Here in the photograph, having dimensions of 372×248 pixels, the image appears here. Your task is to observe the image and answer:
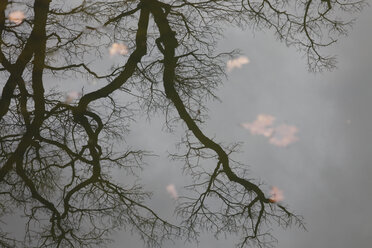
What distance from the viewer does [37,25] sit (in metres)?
7.67

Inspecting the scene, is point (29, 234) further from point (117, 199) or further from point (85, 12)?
point (85, 12)

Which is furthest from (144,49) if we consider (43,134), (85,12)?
(43,134)

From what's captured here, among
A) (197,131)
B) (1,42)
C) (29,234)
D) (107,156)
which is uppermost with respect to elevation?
(1,42)

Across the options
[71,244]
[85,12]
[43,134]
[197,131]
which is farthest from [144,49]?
[71,244]

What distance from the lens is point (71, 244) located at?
8117 mm

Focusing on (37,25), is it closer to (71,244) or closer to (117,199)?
(117,199)

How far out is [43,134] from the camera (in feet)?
26.3

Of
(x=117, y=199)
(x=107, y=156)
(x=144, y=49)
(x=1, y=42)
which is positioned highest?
(x=144, y=49)

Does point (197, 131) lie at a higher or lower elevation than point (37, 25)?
lower

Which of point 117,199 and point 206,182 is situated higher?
point 206,182

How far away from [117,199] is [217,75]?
295 cm

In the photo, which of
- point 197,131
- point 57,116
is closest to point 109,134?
point 57,116

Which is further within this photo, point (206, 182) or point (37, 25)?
point (206, 182)

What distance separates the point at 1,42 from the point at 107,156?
2.81 meters
